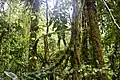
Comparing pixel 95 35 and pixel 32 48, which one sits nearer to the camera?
pixel 95 35

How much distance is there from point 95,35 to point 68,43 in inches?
20.3

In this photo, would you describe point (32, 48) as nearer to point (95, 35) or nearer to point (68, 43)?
point (68, 43)

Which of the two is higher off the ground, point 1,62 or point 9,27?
point 9,27

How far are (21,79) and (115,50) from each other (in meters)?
1.53

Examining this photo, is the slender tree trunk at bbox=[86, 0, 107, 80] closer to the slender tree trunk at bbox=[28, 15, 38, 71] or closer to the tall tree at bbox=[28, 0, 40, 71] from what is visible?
the slender tree trunk at bbox=[28, 15, 38, 71]

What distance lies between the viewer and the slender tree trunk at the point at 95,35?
1.90 metres

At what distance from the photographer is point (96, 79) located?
6.88ft

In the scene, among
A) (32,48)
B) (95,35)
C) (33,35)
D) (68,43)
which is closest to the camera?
(95,35)

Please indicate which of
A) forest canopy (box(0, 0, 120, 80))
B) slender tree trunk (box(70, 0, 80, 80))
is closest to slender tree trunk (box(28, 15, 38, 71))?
forest canopy (box(0, 0, 120, 80))

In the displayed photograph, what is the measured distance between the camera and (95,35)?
1949 mm

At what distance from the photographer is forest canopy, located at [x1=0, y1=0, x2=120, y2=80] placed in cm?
193

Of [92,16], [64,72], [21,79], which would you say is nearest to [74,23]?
[92,16]

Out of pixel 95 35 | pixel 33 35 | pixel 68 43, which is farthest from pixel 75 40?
pixel 33 35

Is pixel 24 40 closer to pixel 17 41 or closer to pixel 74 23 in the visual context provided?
pixel 17 41
